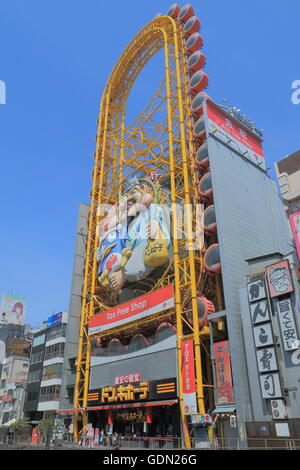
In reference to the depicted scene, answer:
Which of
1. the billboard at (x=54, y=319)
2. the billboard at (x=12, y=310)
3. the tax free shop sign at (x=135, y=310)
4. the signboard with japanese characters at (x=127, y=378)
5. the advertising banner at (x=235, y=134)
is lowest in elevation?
the signboard with japanese characters at (x=127, y=378)

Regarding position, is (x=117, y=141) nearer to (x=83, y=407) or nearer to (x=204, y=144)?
(x=204, y=144)

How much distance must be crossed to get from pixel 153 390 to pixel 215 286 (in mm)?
11738

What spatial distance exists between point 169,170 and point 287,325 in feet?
81.1

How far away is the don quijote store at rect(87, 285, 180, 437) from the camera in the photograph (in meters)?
36.0

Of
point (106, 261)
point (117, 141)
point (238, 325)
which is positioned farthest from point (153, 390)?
point (117, 141)

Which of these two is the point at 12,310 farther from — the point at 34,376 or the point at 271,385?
the point at 271,385

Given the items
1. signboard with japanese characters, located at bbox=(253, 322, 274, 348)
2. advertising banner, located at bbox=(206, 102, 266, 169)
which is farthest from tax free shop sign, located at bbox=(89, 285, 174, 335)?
advertising banner, located at bbox=(206, 102, 266, 169)

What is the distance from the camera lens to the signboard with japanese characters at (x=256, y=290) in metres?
31.9

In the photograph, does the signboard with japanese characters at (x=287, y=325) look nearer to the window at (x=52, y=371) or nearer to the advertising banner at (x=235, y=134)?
the advertising banner at (x=235, y=134)

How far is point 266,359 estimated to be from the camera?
29703 millimetres

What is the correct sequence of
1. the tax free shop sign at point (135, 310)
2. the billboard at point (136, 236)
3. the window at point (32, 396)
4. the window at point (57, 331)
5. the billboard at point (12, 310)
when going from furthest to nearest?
1. the billboard at point (12, 310)
2. the window at point (32, 396)
3. the window at point (57, 331)
4. the billboard at point (136, 236)
5. the tax free shop sign at point (135, 310)

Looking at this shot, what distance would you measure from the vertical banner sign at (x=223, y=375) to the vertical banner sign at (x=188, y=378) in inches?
81.6

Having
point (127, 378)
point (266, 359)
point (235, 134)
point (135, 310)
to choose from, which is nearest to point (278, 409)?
point (266, 359)

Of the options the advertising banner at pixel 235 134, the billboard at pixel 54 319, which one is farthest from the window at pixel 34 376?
the advertising banner at pixel 235 134
